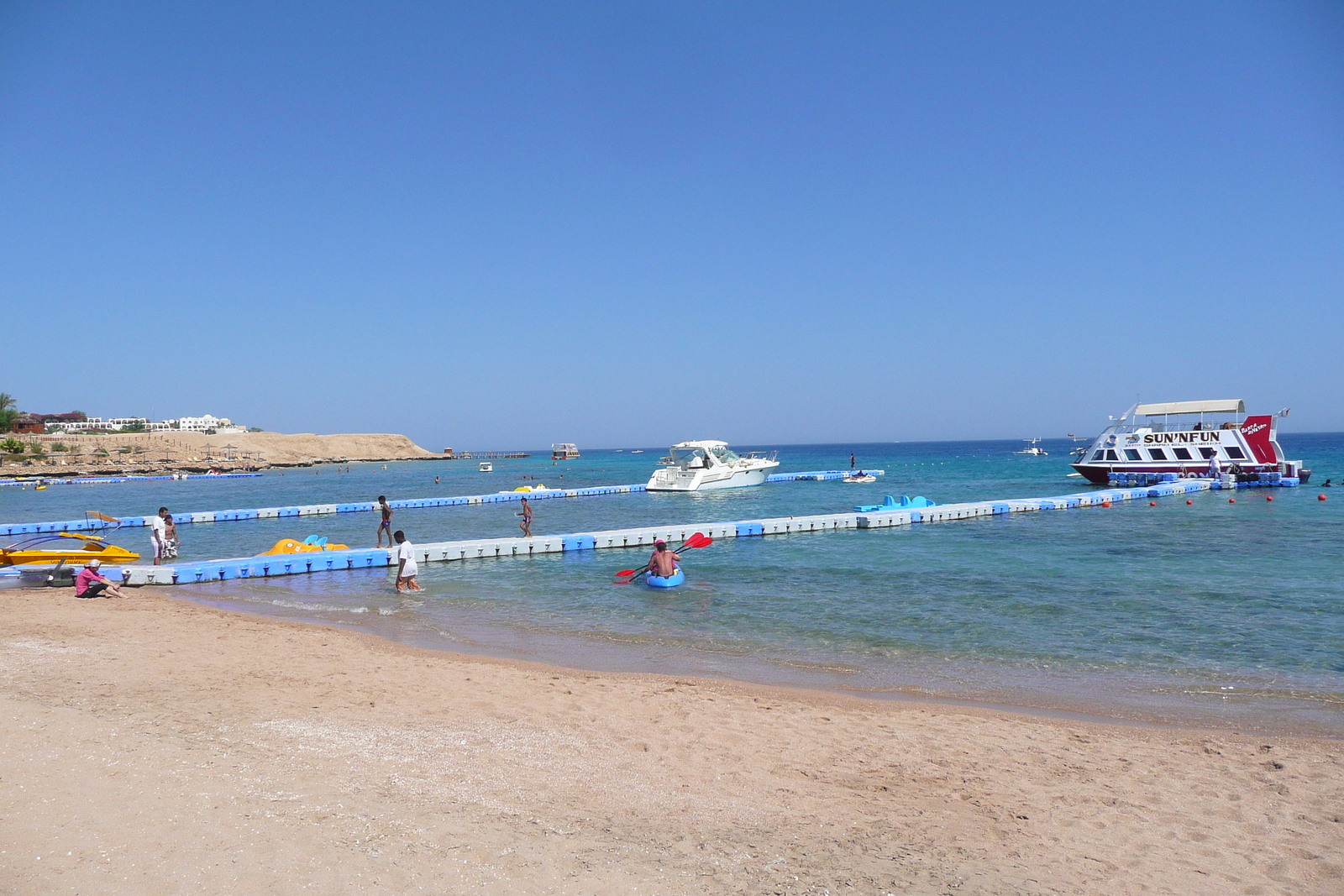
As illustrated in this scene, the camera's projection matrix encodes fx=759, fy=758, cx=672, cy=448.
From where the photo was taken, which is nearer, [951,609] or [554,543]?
[951,609]

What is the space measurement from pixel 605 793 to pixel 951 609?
984 centimetres

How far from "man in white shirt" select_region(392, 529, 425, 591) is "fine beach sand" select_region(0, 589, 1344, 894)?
21.5 feet

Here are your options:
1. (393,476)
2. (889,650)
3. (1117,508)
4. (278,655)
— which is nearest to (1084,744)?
(889,650)

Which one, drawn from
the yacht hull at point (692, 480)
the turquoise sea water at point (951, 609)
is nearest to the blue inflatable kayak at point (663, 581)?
the turquoise sea water at point (951, 609)

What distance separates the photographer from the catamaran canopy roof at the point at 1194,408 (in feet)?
126

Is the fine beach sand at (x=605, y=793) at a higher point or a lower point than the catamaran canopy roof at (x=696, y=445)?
lower

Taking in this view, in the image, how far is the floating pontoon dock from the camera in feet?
57.1

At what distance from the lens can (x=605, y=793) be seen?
5559 millimetres

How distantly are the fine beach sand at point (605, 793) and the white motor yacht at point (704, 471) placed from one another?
3383cm

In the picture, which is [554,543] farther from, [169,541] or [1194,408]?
[1194,408]

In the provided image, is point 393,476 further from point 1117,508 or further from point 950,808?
point 950,808

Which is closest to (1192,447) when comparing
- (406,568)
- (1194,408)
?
(1194,408)

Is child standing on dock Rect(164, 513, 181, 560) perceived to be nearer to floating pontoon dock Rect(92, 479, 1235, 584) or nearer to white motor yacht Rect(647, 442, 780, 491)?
floating pontoon dock Rect(92, 479, 1235, 584)

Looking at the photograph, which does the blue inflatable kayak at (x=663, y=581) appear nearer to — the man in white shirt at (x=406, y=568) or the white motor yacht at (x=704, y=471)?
the man in white shirt at (x=406, y=568)
